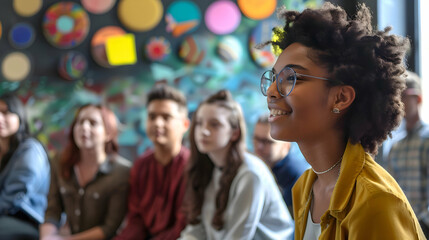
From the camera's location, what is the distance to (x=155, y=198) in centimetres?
321

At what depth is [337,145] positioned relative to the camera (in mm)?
1433

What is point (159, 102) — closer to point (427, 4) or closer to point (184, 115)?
point (184, 115)

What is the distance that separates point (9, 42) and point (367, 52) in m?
3.86

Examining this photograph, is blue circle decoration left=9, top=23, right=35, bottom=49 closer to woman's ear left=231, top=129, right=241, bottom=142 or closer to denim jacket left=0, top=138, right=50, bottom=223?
denim jacket left=0, top=138, right=50, bottom=223

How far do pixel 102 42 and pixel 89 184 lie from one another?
153cm

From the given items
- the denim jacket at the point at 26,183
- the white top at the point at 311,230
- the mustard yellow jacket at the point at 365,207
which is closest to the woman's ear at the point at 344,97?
the mustard yellow jacket at the point at 365,207

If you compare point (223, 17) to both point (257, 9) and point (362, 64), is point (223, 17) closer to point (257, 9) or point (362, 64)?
point (257, 9)

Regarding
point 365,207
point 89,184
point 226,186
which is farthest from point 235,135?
point 365,207

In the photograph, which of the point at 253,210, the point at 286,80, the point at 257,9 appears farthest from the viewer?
the point at 257,9

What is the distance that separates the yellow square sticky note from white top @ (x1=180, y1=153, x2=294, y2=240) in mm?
2112

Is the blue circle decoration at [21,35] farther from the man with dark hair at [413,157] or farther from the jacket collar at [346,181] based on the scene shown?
the jacket collar at [346,181]

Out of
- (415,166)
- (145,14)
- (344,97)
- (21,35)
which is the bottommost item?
(415,166)

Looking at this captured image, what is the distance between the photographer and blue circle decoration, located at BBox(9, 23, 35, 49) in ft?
14.5

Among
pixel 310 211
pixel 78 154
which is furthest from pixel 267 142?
pixel 310 211
